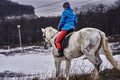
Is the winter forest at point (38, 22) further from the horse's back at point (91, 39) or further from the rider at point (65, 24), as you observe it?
the horse's back at point (91, 39)

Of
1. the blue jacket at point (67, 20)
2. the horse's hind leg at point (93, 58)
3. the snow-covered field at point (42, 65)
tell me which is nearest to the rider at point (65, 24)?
the blue jacket at point (67, 20)

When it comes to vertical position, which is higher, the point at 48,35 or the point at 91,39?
the point at 48,35

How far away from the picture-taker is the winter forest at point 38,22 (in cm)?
7888

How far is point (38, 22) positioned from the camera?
98.5 metres

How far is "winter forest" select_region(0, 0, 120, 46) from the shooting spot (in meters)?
78.9

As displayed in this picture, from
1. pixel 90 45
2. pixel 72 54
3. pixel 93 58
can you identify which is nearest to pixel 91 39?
pixel 90 45

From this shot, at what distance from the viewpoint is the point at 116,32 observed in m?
77.7

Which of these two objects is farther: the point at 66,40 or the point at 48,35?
the point at 48,35

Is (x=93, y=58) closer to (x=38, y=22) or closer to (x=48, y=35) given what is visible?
(x=48, y=35)

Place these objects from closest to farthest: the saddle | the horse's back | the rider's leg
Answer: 1. the horse's back
2. the saddle
3. the rider's leg

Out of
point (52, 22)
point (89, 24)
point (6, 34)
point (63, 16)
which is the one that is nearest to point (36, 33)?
point (52, 22)

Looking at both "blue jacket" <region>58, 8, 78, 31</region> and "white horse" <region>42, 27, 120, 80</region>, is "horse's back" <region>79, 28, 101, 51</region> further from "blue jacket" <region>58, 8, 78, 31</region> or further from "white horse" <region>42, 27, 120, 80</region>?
"blue jacket" <region>58, 8, 78, 31</region>

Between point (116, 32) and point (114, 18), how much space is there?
16.1ft

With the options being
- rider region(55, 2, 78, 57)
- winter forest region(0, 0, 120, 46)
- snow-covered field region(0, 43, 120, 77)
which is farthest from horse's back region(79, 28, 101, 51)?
winter forest region(0, 0, 120, 46)
